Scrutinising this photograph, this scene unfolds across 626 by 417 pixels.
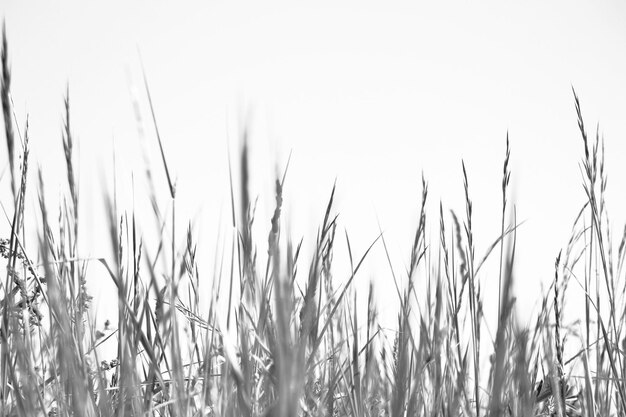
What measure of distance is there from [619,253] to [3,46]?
1.25m

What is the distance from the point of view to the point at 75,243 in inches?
44.3

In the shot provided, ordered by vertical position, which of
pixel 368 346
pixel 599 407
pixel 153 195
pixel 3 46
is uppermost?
pixel 3 46

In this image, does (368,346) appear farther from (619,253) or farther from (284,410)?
(284,410)

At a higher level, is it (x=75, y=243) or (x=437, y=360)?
(x=75, y=243)

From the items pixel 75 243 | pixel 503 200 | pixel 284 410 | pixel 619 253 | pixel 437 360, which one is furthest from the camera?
pixel 619 253

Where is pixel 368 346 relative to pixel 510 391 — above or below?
above

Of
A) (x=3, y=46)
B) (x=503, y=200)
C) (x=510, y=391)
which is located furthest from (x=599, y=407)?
(x=3, y=46)

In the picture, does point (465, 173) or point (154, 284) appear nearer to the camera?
point (154, 284)

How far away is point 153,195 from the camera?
606 millimetres

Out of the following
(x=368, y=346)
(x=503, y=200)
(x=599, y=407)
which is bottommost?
(x=599, y=407)

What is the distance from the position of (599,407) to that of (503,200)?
45cm

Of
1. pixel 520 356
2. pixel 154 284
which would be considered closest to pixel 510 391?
pixel 520 356

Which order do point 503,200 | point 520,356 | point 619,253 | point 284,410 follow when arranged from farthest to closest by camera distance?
point 619,253 < point 503,200 < point 520,356 < point 284,410

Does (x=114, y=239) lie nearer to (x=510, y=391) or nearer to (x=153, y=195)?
(x=153, y=195)
